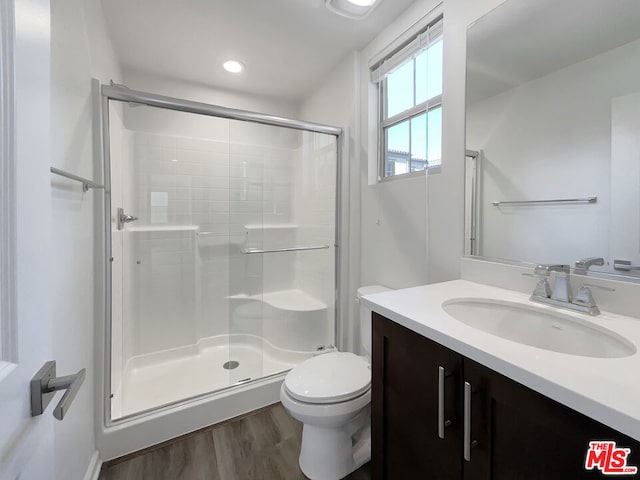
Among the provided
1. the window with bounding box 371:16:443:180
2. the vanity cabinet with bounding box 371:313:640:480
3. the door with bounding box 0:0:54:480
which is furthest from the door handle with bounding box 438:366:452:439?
the window with bounding box 371:16:443:180

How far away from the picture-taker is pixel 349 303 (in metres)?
2.16

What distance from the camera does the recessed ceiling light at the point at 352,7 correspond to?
148 centimetres

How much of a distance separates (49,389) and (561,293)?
1326 mm

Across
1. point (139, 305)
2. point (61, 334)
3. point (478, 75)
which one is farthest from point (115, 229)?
point (478, 75)

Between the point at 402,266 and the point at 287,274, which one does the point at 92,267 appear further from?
the point at 402,266

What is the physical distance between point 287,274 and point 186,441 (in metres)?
1.27

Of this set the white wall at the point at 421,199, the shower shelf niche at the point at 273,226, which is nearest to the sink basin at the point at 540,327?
the white wall at the point at 421,199

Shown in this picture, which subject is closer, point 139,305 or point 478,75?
point 478,75

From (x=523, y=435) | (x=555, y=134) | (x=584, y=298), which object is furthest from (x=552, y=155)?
(x=523, y=435)

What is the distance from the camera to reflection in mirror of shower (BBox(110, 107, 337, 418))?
211cm

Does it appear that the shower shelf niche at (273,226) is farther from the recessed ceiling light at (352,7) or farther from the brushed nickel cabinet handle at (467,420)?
the brushed nickel cabinet handle at (467,420)

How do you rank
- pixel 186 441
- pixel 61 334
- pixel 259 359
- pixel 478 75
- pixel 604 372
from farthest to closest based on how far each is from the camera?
pixel 259 359
pixel 186 441
pixel 478 75
pixel 61 334
pixel 604 372

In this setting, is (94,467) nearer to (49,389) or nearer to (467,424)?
(49,389)

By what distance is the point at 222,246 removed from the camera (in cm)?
240
